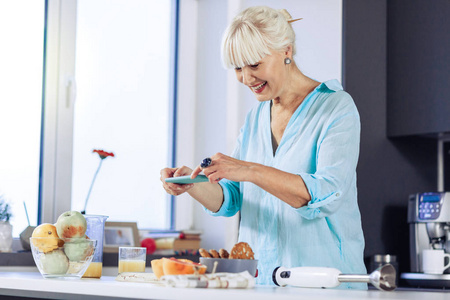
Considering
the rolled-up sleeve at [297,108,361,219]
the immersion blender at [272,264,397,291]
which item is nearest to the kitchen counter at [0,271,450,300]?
the immersion blender at [272,264,397,291]

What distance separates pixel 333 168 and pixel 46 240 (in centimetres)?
76

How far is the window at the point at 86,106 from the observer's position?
3.07 meters

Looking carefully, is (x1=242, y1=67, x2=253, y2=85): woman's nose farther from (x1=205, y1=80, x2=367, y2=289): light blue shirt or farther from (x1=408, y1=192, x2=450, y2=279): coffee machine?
(x1=408, y1=192, x2=450, y2=279): coffee machine

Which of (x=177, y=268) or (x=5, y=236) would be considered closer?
(x=177, y=268)

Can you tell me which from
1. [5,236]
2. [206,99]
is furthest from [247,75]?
[206,99]

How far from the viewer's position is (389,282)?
4.51 ft

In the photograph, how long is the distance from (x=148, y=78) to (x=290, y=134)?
1935 mm

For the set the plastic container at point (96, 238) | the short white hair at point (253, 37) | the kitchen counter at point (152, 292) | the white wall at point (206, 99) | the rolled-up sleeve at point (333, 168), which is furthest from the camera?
the white wall at point (206, 99)

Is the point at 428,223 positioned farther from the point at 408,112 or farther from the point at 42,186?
the point at 42,186

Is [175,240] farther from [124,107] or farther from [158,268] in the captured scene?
[158,268]

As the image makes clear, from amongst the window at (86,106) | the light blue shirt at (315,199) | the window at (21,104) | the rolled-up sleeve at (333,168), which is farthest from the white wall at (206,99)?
the rolled-up sleeve at (333,168)

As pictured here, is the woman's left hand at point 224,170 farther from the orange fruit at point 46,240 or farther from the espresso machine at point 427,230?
the espresso machine at point 427,230

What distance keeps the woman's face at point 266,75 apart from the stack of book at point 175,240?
1592mm

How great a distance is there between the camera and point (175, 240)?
135 inches
